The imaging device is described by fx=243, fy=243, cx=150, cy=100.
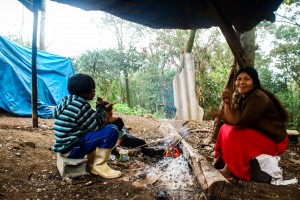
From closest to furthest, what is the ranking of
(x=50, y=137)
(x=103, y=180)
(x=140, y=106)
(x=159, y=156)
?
(x=103, y=180), (x=159, y=156), (x=50, y=137), (x=140, y=106)

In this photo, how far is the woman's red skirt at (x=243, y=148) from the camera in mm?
2863

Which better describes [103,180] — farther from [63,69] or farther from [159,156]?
[63,69]

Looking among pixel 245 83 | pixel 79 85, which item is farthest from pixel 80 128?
pixel 245 83

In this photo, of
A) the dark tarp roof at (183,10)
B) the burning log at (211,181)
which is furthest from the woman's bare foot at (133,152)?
the dark tarp roof at (183,10)

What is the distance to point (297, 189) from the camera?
2.86 metres

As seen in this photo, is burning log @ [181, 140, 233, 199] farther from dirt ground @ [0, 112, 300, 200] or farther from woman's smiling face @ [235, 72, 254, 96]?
woman's smiling face @ [235, 72, 254, 96]

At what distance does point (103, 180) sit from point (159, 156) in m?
1.26

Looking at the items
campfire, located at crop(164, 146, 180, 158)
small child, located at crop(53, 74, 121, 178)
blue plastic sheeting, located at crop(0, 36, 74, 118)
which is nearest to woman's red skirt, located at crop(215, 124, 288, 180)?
campfire, located at crop(164, 146, 180, 158)

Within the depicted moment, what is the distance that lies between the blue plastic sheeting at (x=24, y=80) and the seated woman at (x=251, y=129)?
5.55 m

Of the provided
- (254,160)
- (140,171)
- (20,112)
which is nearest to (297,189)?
(254,160)

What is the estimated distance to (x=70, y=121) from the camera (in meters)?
2.69

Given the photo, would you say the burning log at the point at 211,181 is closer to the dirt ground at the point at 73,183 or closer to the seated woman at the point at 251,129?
the dirt ground at the point at 73,183

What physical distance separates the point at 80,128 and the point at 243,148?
192 cm

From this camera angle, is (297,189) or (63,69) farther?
(63,69)
